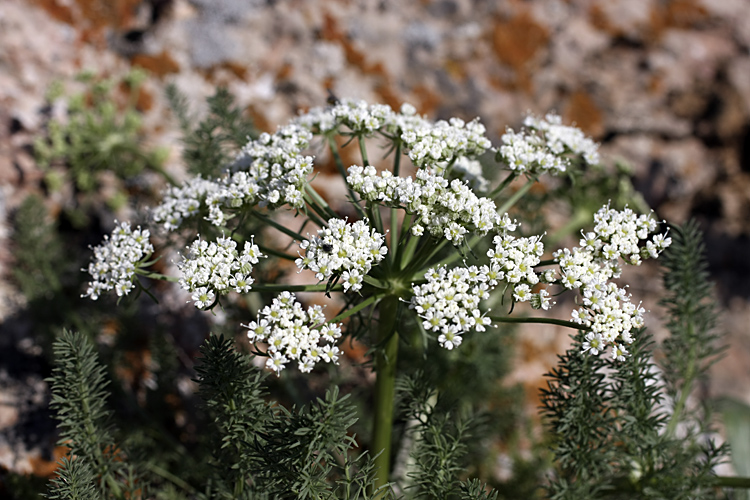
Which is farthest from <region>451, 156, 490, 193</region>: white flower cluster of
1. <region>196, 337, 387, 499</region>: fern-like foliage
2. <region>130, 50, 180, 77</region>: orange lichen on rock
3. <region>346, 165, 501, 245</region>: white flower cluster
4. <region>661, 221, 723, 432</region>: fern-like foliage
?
<region>130, 50, 180, 77</region>: orange lichen on rock

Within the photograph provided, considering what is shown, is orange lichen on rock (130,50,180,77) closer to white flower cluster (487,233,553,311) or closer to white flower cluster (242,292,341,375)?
white flower cluster (242,292,341,375)

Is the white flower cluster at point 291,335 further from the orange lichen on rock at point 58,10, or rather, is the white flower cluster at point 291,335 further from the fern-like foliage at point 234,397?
the orange lichen on rock at point 58,10

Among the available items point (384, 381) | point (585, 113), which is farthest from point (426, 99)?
point (384, 381)

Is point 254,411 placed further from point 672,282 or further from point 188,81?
point 188,81

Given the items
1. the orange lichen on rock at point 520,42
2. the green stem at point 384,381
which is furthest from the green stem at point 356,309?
the orange lichen on rock at point 520,42

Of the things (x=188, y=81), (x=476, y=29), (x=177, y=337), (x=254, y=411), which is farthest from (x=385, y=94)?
(x=254, y=411)
